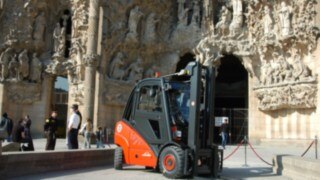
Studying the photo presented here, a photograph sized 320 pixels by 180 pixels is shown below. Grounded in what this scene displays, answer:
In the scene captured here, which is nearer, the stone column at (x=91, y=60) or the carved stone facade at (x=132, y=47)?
the carved stone facade at (x=132, y=47)

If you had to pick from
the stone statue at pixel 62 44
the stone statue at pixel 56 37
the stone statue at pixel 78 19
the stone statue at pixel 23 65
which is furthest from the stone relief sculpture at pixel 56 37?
the stone statue at pixel 23 65

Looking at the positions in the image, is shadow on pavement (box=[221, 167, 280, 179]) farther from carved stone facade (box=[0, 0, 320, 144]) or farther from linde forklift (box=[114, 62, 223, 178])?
carved stone facade (box=[0, 0, 320, 144])

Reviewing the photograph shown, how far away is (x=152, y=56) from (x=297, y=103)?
7.03 meters

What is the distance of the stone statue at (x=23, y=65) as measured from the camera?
53.4 feet

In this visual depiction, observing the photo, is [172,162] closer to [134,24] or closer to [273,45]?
[273,45]

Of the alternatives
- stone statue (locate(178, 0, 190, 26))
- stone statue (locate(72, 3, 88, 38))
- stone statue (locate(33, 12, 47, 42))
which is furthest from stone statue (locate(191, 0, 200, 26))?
stone statue (locate(33, 12, 47, 42))

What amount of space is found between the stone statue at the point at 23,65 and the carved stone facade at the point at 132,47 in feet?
0.14

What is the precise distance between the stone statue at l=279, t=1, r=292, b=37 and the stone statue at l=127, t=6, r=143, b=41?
6.18 m

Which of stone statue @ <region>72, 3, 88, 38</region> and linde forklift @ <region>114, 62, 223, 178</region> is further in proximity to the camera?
stone statue @ <region>72, 3, 88, 38</region>

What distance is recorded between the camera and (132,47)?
17.2 m

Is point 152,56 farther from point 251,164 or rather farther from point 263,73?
point 251,164

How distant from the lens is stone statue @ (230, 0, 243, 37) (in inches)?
689

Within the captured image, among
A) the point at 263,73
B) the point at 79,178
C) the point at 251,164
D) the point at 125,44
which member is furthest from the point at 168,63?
the point at 79,178

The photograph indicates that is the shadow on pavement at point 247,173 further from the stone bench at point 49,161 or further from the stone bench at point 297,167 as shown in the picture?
the stone bench at point 49,161
